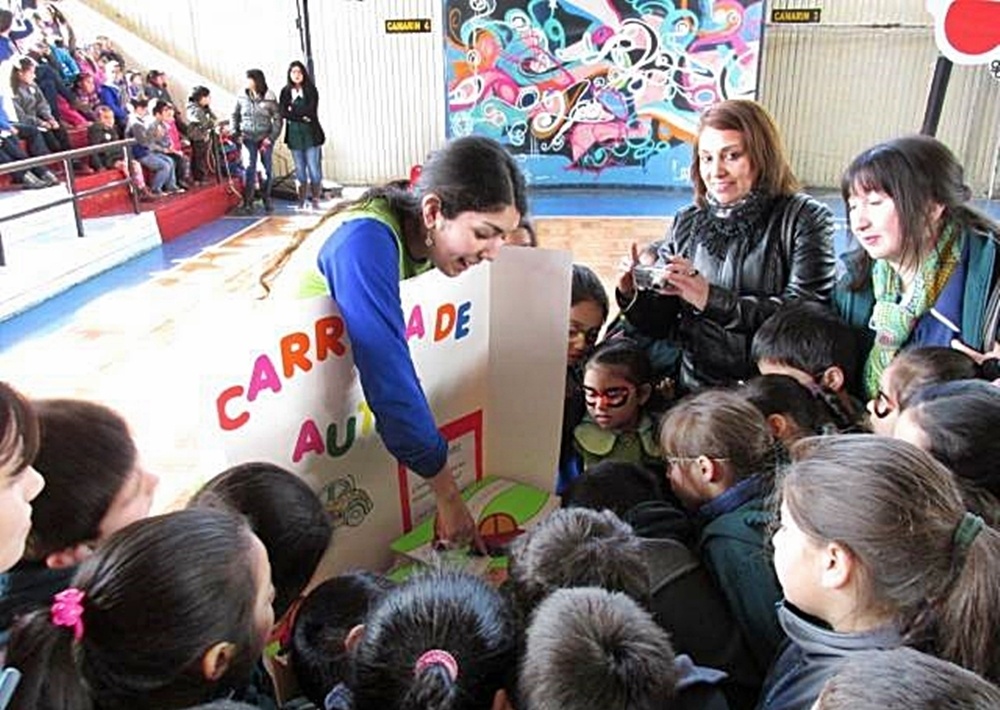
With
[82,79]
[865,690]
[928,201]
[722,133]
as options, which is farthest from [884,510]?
[82,79]

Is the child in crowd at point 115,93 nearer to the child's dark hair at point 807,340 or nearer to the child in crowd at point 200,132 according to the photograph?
the child in crowd at point 200,132

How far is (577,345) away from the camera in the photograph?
1.99 metres

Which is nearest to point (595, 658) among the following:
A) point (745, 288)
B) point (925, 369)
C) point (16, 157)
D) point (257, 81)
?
point (925, 369)

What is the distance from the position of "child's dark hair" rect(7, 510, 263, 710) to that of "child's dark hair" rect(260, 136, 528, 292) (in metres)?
0.65

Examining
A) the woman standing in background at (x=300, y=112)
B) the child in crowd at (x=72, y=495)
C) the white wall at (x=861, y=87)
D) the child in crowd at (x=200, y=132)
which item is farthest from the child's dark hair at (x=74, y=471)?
the white wall at (x=861, y=87)

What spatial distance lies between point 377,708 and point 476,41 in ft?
27.9

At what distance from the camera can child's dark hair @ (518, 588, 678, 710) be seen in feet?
2.70

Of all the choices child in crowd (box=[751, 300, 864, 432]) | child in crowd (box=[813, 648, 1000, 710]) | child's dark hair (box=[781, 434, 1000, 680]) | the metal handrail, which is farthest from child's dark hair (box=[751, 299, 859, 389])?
the metal handrail

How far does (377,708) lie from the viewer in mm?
891

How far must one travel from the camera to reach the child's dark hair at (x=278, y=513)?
1149 millimetres

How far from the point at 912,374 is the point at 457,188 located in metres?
0.86

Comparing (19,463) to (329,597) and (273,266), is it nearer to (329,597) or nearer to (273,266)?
(329,597)

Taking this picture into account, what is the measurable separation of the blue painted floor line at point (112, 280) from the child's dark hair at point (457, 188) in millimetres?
3708

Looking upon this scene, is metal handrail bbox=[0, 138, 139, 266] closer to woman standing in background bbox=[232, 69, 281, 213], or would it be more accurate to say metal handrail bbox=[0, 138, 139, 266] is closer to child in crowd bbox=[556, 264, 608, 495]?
woman standing in background bbox=[232, 69, 281, 213]
